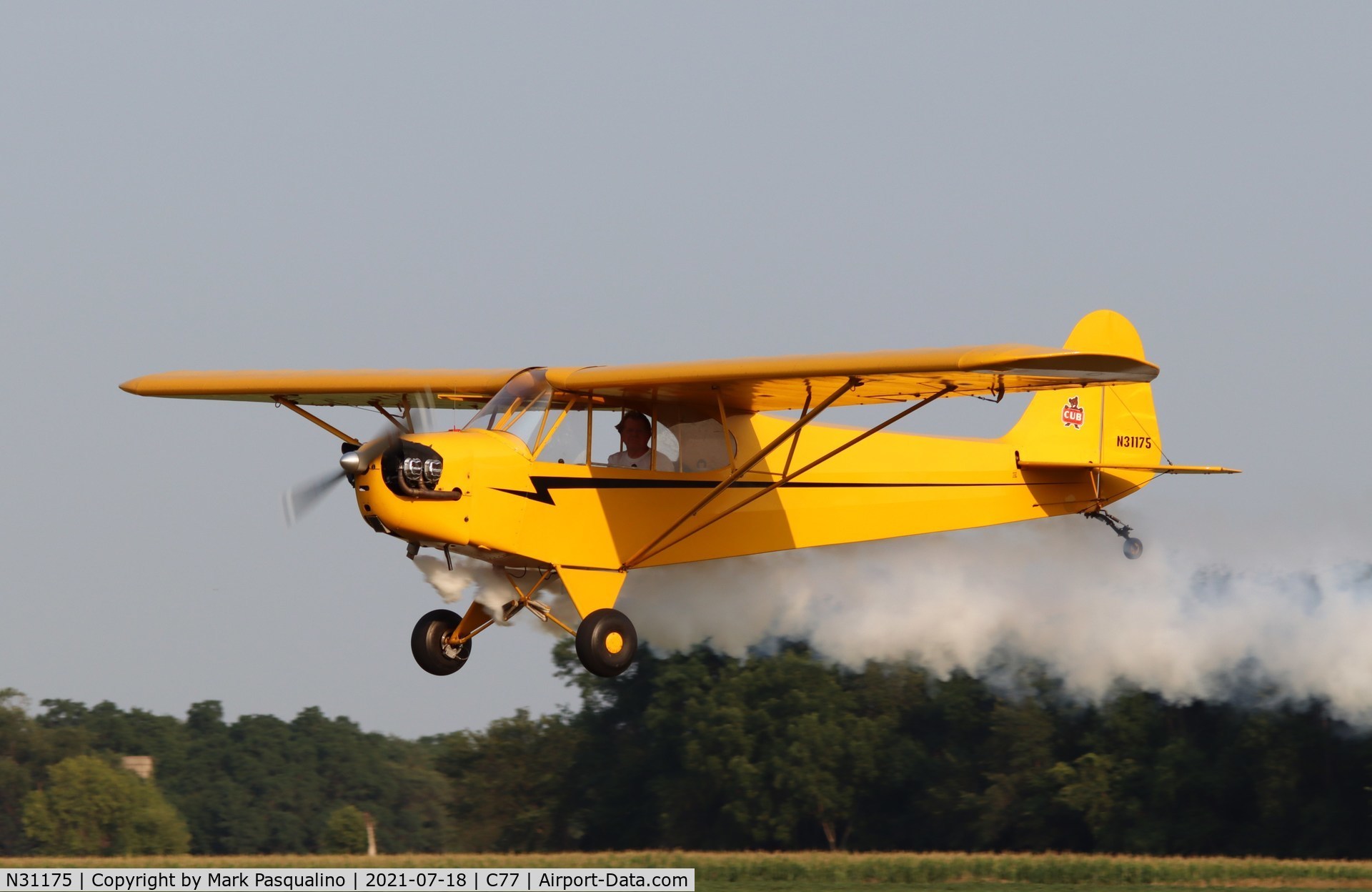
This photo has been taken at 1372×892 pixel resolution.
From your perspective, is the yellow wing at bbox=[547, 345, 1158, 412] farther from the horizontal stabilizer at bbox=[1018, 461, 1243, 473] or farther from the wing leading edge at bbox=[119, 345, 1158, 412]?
the horizontal stabilizer at bbox=[1018, 461, 1243, 473]

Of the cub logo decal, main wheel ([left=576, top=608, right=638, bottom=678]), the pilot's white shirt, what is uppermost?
the cub logo decal

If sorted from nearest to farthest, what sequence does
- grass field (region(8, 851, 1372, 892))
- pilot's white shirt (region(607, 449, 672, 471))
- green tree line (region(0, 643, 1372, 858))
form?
pilot's white shirt (region(607, 449, 672, 471))
grass field (region(8, 851, 1372, 892))
green tree line (region(0, 643, 1372, 858))

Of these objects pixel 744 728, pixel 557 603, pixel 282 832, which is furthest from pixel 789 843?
pixel 557 603

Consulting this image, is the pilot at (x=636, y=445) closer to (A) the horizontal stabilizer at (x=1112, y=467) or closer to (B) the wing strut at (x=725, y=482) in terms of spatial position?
(B) the wing strut at (x=725, y=482)

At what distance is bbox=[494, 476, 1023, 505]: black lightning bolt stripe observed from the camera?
40.9ft

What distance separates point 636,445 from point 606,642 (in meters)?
1.72

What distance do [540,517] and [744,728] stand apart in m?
31.6

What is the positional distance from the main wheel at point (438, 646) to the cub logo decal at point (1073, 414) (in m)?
6.89

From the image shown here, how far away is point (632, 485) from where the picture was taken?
13.2m

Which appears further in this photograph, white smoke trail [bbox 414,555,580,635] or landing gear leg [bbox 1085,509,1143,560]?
landing gear leg [bbox 1085,509,1143,560]

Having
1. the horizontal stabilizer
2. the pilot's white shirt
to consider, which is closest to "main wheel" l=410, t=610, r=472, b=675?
the pilot's white shirt

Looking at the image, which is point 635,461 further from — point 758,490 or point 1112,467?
point 1112,467

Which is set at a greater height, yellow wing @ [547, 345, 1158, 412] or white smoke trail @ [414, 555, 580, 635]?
yellow wing @ [547, 345, 1158, 412]

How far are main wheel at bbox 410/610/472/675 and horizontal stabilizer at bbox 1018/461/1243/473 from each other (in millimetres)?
6209
